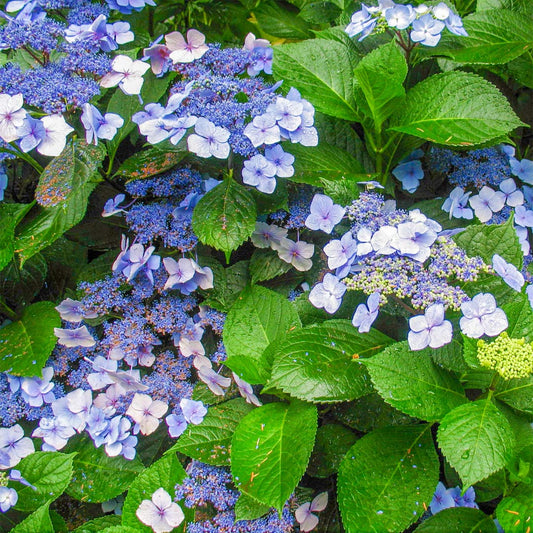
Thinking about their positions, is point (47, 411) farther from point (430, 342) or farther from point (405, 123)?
point (405, 123)

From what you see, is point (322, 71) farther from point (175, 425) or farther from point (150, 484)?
point (150, 484)

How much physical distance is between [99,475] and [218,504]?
290mm

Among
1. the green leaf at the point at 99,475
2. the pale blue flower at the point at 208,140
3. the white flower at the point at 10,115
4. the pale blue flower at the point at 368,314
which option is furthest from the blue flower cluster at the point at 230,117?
Result: the green leaf at the point at 99,475

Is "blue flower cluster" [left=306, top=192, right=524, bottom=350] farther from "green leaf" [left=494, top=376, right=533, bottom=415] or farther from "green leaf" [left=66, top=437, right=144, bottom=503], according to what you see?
"green leaf" [left=66, top=437, right=144, bottom=503]

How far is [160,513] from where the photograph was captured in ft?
3.74

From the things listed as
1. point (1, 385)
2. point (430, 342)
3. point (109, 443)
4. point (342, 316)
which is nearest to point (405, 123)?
point (342, 316)

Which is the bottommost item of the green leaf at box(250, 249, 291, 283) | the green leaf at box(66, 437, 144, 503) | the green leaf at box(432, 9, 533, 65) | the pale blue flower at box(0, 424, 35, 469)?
the green leaf at box(66, 437, 144, 503)

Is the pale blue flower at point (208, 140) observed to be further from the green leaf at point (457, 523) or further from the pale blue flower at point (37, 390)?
the green leaf at point (457, 523)

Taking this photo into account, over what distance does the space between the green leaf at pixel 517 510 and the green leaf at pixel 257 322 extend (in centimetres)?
49

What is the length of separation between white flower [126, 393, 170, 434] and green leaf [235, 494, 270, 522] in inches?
10.4

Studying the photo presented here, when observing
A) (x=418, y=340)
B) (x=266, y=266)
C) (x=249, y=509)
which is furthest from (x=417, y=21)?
(x=249, y=509)

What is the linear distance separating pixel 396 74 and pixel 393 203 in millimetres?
268

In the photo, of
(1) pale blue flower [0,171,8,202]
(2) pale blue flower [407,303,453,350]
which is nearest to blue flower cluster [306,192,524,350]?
(2) pale blue flower [407,303,453,350]

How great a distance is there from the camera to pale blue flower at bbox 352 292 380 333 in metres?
1.02
